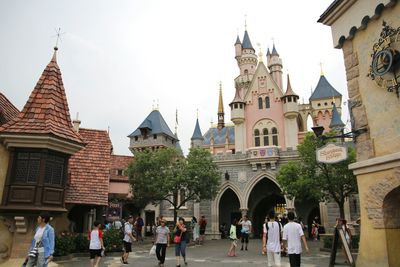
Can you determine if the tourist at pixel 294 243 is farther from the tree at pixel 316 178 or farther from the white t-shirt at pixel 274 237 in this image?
the tree at pixel 316 178

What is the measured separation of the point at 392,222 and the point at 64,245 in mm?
11715

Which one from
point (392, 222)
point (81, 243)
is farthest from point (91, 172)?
point (392, 222)

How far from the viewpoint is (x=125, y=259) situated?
41.4 ft

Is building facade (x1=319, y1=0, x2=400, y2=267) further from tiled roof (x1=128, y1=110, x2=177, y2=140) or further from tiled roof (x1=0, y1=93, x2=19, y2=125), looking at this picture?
tiled roof (x1=128, y1=110, x2=177, y2=140)

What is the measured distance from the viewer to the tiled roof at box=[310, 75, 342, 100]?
46219 mm

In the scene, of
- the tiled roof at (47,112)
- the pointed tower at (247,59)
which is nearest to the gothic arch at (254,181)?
the tiled roof at (47,112)

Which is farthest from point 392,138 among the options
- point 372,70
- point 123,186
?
point 123,186

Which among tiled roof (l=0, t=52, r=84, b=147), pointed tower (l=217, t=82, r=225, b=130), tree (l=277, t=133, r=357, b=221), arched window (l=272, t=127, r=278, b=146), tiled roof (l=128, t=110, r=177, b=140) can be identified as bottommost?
tree (l=277, t=133, r=357, b=221)

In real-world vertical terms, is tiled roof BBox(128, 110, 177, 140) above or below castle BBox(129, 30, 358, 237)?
above

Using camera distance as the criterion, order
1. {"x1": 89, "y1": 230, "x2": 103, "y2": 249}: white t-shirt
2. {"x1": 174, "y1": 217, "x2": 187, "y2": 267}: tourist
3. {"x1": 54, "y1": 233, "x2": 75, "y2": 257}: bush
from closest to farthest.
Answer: {"x1": 89, "y1": 230, "x2": 103, "y2": 249}: white t-shirt < {"x1": 174, "y1": 217, "x2": 187, "y2": 267}: tourist < {"x1": 54, "y1": 233, "x2": 75, "y2": 257}: bush

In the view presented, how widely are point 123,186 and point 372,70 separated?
1733 cm

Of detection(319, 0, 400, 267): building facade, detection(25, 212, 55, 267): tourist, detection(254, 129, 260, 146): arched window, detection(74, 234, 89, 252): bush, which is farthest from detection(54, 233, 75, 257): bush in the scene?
detection(254, 129, 260, 146): arched window

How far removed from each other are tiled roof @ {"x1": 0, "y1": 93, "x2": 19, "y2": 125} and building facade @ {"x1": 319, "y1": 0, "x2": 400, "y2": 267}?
12.5 metres

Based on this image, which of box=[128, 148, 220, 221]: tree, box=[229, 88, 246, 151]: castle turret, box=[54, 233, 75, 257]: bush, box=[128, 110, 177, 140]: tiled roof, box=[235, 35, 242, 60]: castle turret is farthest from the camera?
box=[235, 35, 242, 60]: castle turret
